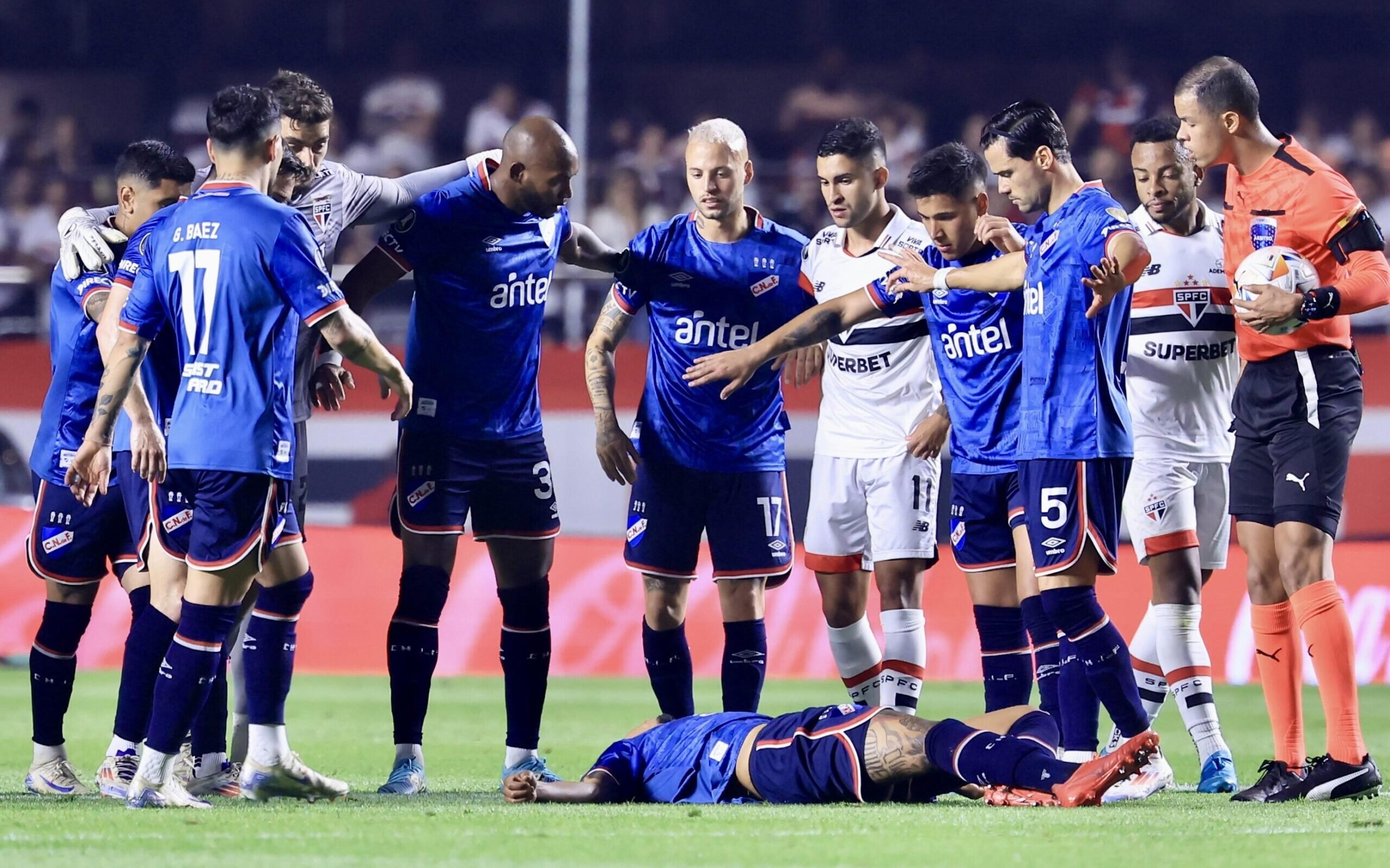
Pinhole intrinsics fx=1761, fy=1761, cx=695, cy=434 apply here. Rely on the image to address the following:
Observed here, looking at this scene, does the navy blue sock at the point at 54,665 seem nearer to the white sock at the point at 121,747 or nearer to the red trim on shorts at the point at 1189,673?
the white sock at the point at 121,747

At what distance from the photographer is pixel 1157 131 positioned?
6992 mm

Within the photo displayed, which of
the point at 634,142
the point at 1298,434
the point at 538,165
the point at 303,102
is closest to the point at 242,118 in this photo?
the point at 303,102

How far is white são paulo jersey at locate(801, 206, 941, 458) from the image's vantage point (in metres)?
7.04

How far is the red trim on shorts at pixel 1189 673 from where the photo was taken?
6.70 meters

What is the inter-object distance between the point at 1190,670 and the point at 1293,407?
126 cm

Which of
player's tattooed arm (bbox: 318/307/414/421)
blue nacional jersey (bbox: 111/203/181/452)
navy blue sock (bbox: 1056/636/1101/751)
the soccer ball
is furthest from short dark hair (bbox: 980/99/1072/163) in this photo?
blue nacional jersey (bbox: 111/203/181/452)

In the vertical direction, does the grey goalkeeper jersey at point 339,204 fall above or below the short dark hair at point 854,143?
below

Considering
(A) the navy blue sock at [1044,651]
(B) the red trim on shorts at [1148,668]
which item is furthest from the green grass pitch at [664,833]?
(A) the navy blue sock at [1044,651]

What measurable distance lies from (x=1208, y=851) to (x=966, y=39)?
1640 centimetres

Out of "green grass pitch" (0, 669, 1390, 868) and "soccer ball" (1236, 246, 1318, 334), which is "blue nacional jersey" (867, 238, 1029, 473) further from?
→ "green grass pitch" (0, 669, 1390, 868)

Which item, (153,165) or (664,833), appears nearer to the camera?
(664,833)

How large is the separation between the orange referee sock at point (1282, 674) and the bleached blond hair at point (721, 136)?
8.53 feet

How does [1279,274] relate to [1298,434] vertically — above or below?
above

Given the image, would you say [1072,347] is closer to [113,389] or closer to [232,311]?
[232,311]
